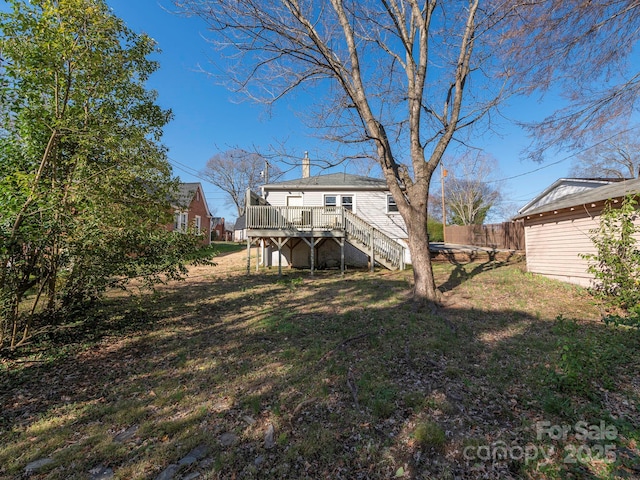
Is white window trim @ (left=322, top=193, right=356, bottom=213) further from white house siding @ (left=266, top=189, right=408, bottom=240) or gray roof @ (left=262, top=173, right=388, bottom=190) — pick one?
gray roof @ (left=262, top=173, right=388, bottom=190)

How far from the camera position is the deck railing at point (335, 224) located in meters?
12.3

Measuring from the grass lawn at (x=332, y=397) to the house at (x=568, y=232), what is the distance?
265 centimetres

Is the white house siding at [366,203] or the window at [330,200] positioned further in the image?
the window at [330,200]

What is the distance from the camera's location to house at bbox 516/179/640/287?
25.5 ft

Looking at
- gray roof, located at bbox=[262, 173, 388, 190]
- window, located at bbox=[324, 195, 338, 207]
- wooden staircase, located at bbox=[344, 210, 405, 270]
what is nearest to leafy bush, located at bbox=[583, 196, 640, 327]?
wooden staircase, located at bbox=[344, 210, 405, 270]

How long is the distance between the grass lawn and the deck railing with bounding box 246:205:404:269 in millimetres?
6252

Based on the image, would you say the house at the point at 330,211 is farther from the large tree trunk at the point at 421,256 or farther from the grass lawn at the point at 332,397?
the grass lawn at the point at 332,397

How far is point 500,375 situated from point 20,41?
806cm

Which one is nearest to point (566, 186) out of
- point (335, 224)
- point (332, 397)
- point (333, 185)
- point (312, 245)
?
point (333, 185)

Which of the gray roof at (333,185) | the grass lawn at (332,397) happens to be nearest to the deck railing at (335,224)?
the gray roof at (333,185)

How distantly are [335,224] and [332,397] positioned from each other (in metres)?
9.55

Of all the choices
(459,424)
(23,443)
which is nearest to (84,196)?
(23,443)

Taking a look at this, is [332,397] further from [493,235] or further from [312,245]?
[493,235]

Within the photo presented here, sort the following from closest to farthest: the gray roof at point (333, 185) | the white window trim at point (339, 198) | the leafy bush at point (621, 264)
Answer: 1. the leafy bush at point (621, 264)
2. the gray roof at point (333, 185)
3. the white window trim at point (339, 198)
